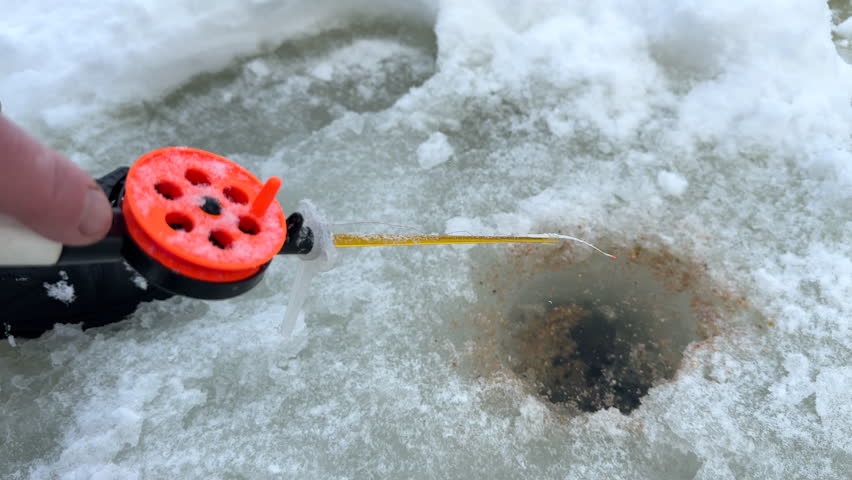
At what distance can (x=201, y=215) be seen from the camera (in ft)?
2.97

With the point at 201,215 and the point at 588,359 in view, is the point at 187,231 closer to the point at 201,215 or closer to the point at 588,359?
the point at 201,215

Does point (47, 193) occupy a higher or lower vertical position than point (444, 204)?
higher

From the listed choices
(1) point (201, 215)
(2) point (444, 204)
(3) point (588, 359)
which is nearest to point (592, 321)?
(3) point (588, 359)

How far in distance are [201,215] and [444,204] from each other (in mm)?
967

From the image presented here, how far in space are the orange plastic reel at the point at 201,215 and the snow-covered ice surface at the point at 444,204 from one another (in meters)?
0.62

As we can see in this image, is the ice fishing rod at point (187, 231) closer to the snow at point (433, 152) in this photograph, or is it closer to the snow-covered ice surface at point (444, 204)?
the snow-covered ice surface at point (444, 204)

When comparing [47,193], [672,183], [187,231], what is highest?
[47,193]

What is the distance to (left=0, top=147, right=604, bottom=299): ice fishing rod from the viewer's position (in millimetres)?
823

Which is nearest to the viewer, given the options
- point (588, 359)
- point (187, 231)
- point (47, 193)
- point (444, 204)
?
point (47, 193)

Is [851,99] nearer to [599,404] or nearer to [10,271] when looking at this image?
[599,404]

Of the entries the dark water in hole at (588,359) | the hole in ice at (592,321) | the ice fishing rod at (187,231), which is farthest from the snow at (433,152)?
the ice fishing rod at (187,231)

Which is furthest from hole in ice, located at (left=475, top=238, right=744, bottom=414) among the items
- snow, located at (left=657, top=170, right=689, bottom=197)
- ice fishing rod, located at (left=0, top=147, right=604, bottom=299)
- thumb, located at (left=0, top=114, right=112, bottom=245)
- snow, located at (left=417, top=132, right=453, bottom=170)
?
thumb, located at (left=0, top=114, right=112, bottom=245)

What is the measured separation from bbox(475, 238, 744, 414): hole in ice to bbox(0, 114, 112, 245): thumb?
1011mm

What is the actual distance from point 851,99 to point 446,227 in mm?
1483
